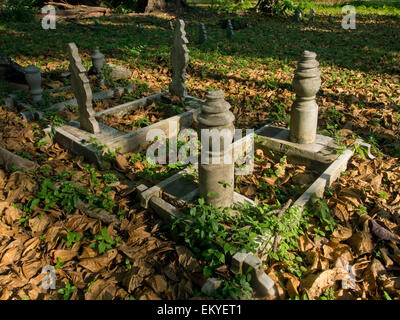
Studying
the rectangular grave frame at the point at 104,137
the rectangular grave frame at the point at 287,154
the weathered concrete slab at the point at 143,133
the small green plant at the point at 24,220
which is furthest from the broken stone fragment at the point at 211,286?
the weathered concrete slab at the point at 143,133

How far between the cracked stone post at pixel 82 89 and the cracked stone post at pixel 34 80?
170 cm

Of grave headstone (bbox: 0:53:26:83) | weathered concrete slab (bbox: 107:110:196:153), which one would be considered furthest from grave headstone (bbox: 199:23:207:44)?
weathered concrete slab (bbox: 107:110:196:153)

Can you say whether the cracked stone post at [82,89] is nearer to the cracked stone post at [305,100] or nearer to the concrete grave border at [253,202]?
the concrete grave border at [253,202]

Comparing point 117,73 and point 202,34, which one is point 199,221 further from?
point 202,34

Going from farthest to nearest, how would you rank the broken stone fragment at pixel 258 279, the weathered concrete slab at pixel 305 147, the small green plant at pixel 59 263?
the weathered concrete slab at pixel 305 147 → the small green plant at pixel 59 263 → the broken stone fragment at pixel 258 279

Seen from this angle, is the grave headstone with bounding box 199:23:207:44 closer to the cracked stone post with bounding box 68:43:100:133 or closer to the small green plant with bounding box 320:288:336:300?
the cracked stone post with bounding box 68:43:100:133

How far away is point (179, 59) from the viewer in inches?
239

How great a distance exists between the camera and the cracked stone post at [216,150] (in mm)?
2836

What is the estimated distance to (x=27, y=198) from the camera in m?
3.67

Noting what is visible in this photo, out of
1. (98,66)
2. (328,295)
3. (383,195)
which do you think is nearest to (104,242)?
(328,295)

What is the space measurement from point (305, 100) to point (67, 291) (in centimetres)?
358

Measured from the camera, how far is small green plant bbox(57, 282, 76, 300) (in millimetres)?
2672

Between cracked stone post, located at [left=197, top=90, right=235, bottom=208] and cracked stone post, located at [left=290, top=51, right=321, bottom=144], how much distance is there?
1545 mm
